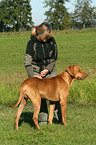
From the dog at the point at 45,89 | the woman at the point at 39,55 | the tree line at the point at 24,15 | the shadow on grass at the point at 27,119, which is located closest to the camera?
the dog at the point at 45,89

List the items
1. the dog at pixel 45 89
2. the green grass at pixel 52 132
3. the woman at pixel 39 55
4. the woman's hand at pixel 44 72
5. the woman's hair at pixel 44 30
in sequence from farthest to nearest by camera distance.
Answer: the woman's hand at pixel 44 72, the woman at pixel 39 55, the woman's hair at pixel 44 30, the dog at pixel 45 89, the green grass at pixel 52 132

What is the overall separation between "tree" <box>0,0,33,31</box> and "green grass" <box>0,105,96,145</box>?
89.6m

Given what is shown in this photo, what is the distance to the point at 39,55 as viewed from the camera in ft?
20.3

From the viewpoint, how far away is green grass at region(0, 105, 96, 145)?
5.23 m

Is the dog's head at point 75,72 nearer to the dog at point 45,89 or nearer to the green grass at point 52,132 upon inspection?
the dog at point 45,89

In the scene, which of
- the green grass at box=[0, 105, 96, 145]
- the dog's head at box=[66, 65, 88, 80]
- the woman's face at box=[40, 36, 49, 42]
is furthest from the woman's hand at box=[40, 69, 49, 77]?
the green grass at box=[0, 105, 96, 145]

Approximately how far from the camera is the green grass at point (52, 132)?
17.1 ft

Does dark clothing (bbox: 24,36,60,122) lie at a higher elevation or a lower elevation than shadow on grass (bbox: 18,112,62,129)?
higher

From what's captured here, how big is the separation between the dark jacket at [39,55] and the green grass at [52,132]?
125cm

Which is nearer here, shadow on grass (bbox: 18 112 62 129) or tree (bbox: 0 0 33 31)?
shadow on grass (bbox: 18 112 62 129)

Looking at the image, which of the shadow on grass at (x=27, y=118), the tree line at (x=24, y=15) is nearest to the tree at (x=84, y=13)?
the tree line at (x=24, y=15)

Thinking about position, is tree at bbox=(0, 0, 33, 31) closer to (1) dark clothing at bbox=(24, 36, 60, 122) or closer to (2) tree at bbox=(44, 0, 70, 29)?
(2) tree at bbox=(44, 0, 70, 29)

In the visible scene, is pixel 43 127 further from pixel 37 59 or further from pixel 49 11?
pixel 49 11

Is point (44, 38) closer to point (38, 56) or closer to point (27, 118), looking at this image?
point (38, 56)
